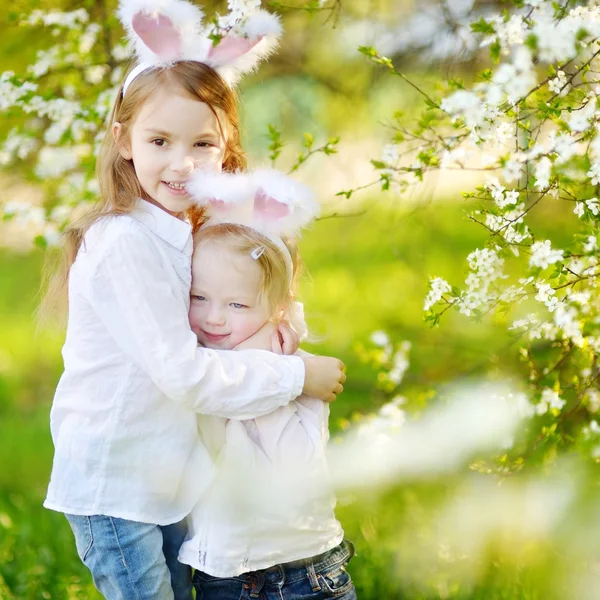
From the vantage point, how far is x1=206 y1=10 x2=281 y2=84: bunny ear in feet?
7.04

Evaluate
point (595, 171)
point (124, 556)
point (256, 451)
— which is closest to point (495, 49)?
point (595, 171)

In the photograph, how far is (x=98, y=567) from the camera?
212cm

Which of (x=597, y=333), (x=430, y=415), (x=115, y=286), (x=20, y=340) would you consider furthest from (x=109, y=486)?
(x=20, y=340)

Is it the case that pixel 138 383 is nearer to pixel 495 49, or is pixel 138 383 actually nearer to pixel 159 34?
pixel 159 34

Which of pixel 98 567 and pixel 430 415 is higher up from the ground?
pixel 98 567

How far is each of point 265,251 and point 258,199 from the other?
5.3 inches

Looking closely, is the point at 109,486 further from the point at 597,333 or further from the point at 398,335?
the point at 398,335

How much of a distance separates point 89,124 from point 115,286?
1.35 meters

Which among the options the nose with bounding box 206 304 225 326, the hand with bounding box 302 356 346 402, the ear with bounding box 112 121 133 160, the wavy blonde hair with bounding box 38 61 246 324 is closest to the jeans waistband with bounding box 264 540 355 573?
the hand with bounding box 302 356 346 402

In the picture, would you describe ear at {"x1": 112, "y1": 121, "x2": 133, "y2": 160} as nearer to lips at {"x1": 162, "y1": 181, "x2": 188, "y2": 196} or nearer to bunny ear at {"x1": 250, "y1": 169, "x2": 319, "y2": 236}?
lips at {"x1": 162, "y1": 181, "x2": 188, "y2": 196}

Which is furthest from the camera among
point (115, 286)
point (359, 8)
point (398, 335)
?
point (398, 335)

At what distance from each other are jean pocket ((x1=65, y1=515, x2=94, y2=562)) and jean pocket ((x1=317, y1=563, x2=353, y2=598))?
1.89ft

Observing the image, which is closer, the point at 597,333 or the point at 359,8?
the point at 597,333

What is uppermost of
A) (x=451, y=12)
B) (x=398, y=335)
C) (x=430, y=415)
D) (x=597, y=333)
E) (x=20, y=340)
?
(x=451, y=12)
